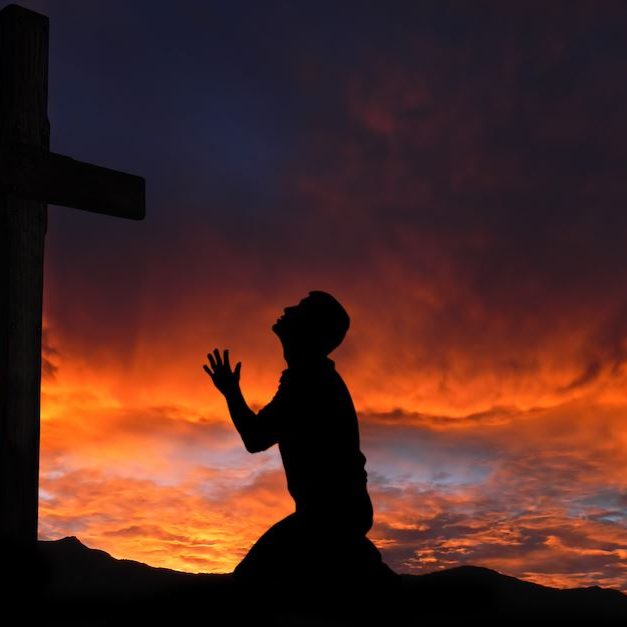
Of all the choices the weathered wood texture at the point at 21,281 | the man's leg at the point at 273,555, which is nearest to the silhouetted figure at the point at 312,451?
the man's leg at the point at 273,555

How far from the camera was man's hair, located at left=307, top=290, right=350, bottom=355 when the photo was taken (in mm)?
5625

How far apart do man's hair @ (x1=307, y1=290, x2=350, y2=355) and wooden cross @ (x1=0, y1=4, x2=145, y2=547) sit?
2106 millimetres

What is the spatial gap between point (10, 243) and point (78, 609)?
8.10ft

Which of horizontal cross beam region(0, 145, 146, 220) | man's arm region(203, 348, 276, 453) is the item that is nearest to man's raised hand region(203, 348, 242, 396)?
man's arm region(203, 348, 276, 453)

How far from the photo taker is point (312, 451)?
5441 mm

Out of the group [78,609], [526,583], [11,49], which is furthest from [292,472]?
[11,49]

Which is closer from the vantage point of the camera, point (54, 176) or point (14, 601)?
point (14, 601)

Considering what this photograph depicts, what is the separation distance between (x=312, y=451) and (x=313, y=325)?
750 millimetres

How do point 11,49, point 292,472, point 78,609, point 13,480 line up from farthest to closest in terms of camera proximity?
point 11,49 → point 13,480 → point 78,609 → point 292,472

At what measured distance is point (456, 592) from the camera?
254 inches

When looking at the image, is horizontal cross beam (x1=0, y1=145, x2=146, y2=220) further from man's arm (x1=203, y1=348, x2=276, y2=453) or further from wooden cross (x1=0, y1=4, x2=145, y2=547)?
man's arm (x1=203, y1=348, x2=276, y2=453)

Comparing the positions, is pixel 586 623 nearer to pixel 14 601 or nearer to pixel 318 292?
pixel 318 292

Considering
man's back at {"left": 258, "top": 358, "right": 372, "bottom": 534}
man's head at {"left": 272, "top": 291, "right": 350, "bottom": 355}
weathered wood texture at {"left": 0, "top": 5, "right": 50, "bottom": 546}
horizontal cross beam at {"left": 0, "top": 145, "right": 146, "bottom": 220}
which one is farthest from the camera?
horizontal cross beam at {"left": 0, "top": 145, "right": 146, "bottom": 220}

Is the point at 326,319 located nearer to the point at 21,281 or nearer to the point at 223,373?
the point at 223,373
